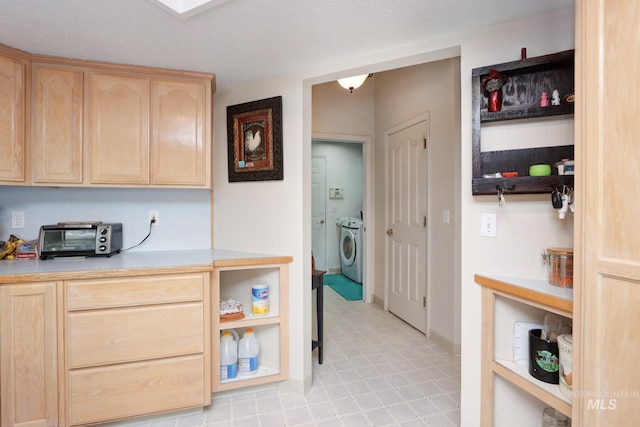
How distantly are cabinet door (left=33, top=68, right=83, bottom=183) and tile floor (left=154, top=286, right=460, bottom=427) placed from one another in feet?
5.17

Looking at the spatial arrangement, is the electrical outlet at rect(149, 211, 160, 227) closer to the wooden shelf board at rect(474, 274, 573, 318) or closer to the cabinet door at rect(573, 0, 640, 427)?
the wooden shelf board at rect(474, 274, 573, 318)

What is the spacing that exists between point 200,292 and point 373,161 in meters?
2.66

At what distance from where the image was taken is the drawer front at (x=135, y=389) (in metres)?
1.62

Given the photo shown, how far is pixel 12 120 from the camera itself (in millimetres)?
1739

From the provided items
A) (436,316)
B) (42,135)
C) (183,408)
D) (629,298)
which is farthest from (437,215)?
(42,135)

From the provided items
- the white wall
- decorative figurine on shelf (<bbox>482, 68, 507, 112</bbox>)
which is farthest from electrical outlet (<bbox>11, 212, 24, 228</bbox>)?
the white wall

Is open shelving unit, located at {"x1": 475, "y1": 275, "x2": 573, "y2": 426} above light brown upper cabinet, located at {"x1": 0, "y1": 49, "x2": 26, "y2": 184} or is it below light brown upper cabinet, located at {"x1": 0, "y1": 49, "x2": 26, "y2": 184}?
below

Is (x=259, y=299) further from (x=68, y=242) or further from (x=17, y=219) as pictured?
(x=17, y=219)

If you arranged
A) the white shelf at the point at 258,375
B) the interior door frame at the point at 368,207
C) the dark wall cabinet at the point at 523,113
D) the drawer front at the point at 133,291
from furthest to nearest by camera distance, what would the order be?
the interior door frame at the point at 368,207 → the white shelf at the point at 258,375 → the drawer front at the point at 133,291 → the dark wall cabinet at the point at 523,113

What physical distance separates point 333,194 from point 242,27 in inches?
157

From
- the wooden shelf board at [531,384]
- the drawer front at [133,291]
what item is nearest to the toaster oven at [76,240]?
the drawer front at [133,291]

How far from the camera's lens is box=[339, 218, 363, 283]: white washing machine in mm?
4703

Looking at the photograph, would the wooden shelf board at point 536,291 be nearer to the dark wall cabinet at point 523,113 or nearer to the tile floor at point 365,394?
the dark wall cabinet at point 523,113

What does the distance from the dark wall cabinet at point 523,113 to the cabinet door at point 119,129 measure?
6.16 feet
